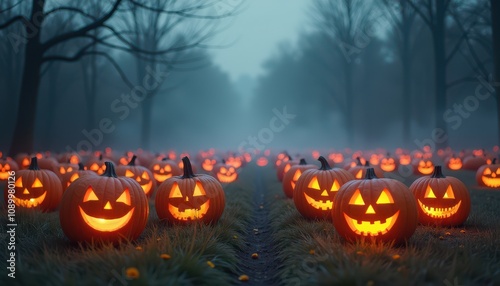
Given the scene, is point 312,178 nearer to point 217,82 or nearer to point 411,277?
point 411,277

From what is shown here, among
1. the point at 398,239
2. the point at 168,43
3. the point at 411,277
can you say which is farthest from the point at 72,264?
the point at 168,43

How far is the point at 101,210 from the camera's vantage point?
17.7 feet

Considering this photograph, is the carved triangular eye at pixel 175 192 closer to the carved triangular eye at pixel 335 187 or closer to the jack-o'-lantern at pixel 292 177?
the carved triangular eye at pixel 335 187

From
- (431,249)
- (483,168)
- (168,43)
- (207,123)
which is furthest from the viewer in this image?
(207,123)

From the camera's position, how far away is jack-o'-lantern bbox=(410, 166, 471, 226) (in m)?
6.68

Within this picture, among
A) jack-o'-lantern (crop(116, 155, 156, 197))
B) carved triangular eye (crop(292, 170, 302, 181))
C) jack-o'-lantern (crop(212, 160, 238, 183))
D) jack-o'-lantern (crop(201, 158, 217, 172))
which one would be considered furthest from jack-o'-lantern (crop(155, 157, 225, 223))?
jack-o'-lantern (crop(201, 158, 217, 172))

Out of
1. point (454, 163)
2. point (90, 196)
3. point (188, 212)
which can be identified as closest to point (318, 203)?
point (188, 212)

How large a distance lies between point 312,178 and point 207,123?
61503 millimetres

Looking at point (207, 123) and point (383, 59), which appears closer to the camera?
point (383, 59)

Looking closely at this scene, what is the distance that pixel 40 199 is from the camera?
314 inches

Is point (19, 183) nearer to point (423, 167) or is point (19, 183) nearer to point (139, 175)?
point (139, 175)

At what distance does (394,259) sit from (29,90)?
1394cm

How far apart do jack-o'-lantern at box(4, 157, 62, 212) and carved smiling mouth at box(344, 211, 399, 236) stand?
550 cm

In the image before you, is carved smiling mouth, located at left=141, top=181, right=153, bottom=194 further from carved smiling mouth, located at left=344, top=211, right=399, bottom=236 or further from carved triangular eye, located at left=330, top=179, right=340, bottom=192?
carved smiling mouth, located at left=344, top=211, right=399, bottom=236
